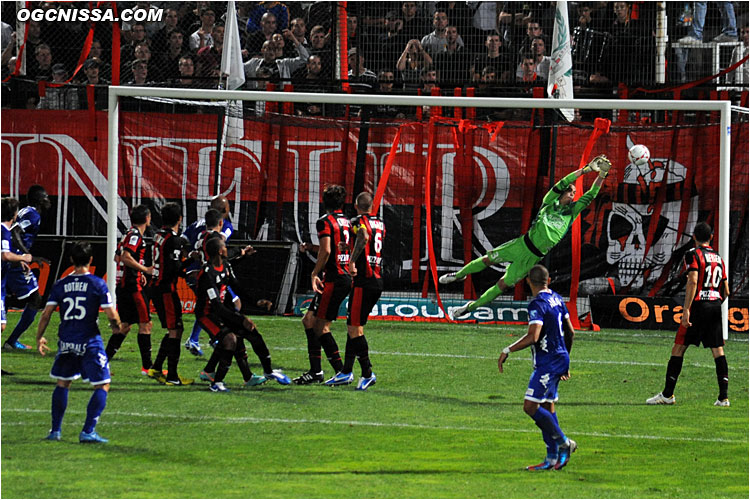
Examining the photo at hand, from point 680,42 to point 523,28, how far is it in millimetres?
2499

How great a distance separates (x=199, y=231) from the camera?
1262cm

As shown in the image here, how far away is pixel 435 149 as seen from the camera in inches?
684

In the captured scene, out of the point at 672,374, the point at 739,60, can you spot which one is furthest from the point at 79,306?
the point at 739,60

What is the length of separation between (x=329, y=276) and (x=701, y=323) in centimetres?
383

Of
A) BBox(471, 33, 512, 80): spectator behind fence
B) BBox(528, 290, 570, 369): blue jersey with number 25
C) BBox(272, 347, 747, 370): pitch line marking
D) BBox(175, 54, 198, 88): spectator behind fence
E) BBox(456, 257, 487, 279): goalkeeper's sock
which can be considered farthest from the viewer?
BBox(175, 54, 198, 88): spectator behind fence

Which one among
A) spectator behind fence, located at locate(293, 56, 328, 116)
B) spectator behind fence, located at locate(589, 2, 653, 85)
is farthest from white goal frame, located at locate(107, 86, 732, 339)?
spectator behind fence, located at locate(589, 2, 653, 85)

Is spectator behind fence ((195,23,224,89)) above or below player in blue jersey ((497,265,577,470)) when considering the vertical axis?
above

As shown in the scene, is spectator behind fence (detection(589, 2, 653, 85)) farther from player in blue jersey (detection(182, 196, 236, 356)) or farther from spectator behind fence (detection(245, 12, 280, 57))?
player in blue jersey (detection(182, 196, 236, 356))

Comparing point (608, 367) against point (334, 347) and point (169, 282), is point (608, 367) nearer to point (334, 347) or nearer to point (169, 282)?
point (334, 347)

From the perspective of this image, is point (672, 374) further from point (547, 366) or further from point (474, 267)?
point (474, 267)

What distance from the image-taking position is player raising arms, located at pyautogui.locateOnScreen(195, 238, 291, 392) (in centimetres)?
1062

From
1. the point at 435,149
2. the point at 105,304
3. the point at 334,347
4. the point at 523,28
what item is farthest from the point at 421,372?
the point at 523,28

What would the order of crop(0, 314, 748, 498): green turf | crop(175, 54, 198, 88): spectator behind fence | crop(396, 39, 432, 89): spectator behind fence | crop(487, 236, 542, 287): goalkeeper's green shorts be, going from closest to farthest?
1. crop(0, 314, 748, 498): green turf
2. crop(487, 236, 542, 287): goalkeeper's green shorts
3. crop(396, 39, 432, 89): spectator behind fence
4. crop(175, 54, 198, 88): spectator behind fence

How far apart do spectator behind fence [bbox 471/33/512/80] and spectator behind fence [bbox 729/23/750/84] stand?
3518mm
